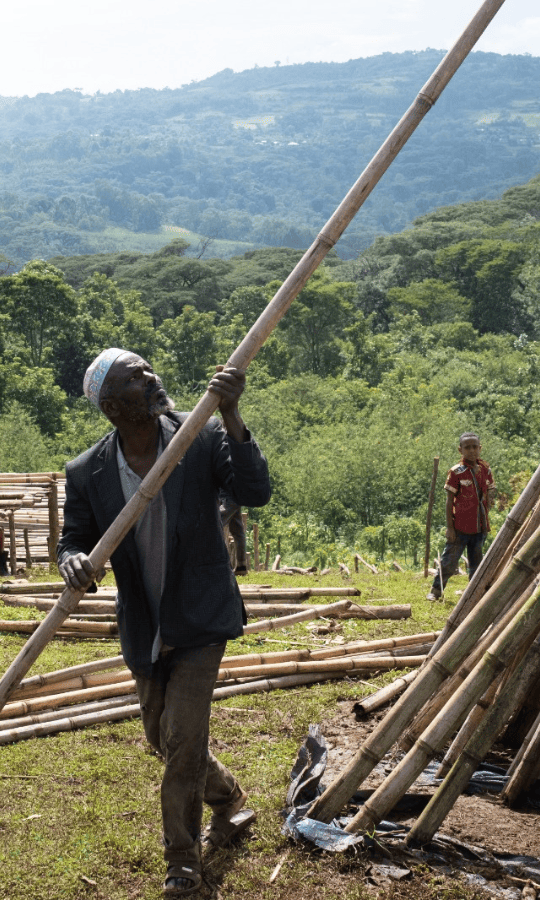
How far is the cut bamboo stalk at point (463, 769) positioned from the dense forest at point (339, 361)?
18.0 metres

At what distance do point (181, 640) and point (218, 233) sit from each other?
176331 mm

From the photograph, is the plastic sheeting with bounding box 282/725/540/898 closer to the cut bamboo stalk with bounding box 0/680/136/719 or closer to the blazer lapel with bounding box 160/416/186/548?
the blazer lapel with bounding box 160/416/186/548

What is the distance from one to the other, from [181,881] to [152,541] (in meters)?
1.19

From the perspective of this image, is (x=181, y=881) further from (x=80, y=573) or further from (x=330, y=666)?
(x=330, y=666)

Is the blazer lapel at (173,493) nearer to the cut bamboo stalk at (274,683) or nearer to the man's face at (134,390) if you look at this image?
the man's face at (134,390)

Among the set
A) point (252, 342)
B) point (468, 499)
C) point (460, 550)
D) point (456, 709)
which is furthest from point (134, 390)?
point (460, 550)

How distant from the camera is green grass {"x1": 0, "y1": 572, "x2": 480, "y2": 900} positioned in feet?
11.5

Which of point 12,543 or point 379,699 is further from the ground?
point 379,699

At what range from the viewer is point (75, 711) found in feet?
17.2

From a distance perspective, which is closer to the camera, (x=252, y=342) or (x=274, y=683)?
(x=252, y=342)

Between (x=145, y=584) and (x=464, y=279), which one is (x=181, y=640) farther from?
(x=464, y=279)

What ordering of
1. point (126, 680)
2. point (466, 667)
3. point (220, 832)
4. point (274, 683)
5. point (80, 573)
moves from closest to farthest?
point (80, 573)
point (220, 832)
point (466, 667)
point (126, 680)
point (274, 683)

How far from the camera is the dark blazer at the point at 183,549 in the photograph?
10.8 ft

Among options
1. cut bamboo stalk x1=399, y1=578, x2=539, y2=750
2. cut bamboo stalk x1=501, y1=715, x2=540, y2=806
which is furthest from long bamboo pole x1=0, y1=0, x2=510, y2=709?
cut bamboo stalk x1=501, y1=715, x2=540, y2=806
